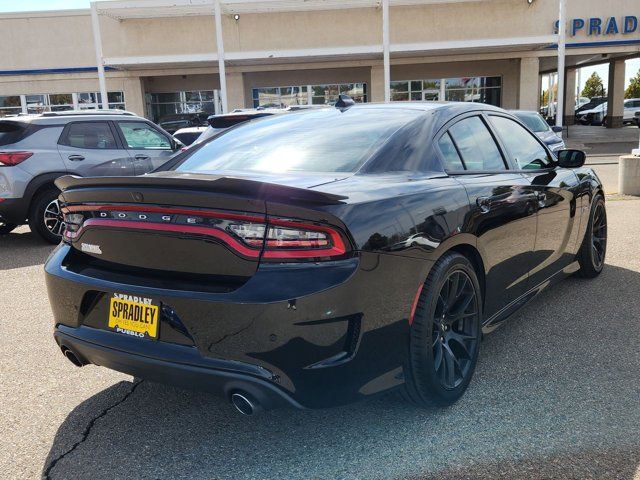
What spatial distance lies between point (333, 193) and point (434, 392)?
3.70 feet

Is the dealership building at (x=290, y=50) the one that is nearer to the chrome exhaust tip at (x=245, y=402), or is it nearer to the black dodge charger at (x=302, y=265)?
the black dodge charger at (x=302, y=265)

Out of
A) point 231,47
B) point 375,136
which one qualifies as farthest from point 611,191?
point 231,47

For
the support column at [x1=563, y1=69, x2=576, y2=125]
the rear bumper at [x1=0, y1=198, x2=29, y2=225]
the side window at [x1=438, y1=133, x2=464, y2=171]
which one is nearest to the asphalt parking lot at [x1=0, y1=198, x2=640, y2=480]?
the side window at [x1=438, y1=133, x2=464, y2=171]

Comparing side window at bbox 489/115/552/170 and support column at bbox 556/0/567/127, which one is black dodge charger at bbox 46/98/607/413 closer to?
Answer: side window at bbox 489/115/552/170

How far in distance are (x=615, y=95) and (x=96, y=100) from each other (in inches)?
1109

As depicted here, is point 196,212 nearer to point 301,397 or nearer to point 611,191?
→ point 301,397

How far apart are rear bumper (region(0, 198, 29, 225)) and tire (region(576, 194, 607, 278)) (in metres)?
6.73

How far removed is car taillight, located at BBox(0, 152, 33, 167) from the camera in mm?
7883

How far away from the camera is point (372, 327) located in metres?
2.55

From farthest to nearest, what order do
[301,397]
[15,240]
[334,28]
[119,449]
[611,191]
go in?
1. [334,28]
2. [611,191]
3. [15,240]
4. [119,449]
5. [301,397]

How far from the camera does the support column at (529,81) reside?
2636 centimetres

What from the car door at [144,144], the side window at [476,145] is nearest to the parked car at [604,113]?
the car door at [144,144]

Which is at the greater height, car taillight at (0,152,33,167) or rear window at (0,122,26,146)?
rear window at (0,122,26,146)

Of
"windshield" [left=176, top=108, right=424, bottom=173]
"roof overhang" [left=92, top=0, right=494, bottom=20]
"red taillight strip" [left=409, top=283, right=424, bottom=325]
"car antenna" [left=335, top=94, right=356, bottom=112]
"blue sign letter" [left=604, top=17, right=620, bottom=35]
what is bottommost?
"red taillight strip" [left=409, top=283, right=424, bottom=325]
